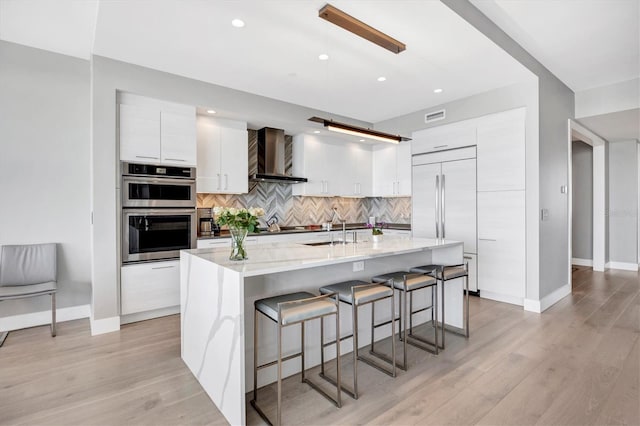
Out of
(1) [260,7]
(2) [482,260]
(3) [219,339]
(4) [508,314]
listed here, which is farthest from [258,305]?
(2) [482,260]

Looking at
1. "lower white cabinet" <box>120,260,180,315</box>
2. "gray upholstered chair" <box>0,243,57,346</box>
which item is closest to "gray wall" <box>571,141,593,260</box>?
"lower white cabinet" <box>120,260,180,315</box>

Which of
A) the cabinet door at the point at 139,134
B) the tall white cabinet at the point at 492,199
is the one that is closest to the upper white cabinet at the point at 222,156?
the cabinet door at the point at 139,134

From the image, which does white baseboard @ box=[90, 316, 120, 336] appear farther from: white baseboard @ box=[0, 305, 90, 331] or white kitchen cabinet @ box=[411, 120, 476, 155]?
white kitchen cabinet @ box=[411, 120, 476, 155]

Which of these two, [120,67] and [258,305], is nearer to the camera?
[258,305]

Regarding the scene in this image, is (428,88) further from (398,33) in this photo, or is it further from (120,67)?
(120,67)

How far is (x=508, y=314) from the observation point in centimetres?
382

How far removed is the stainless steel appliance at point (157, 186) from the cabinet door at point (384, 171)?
11.4 feet

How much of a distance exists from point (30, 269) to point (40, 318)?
1.82 ft

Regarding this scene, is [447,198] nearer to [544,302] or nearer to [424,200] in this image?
[424,200]

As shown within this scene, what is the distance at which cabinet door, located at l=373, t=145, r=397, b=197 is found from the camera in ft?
19.6

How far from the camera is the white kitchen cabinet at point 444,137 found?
4609 millimetres

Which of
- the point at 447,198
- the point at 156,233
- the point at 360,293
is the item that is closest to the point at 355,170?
the point at 447,198

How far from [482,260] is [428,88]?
2416 mm

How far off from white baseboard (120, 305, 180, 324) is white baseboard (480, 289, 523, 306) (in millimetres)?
3996
